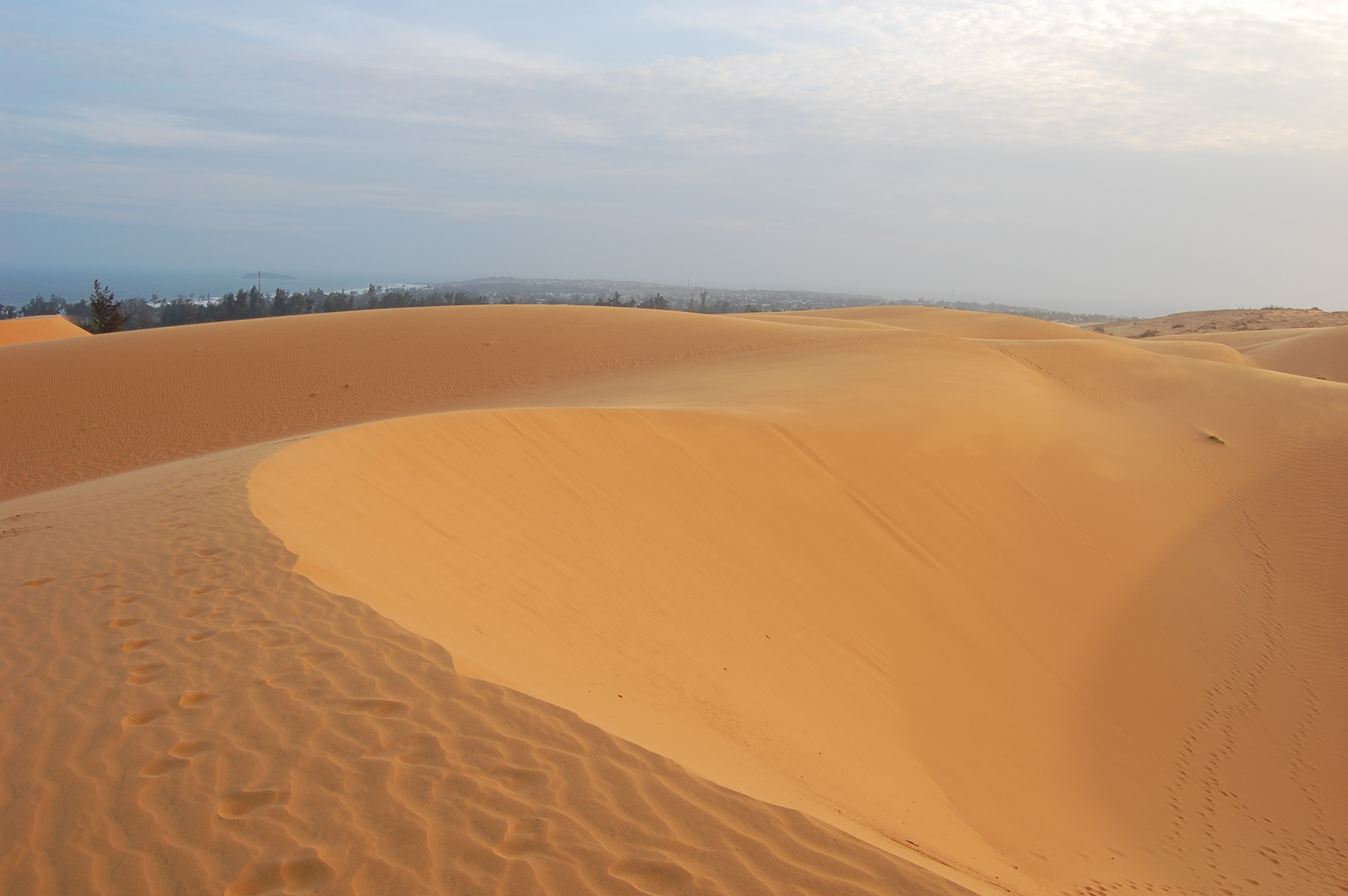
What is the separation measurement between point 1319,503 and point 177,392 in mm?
21158

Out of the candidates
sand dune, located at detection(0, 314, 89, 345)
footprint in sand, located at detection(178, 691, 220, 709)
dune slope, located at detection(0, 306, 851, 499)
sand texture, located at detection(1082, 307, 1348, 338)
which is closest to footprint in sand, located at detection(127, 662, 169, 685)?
footprint in sand, located at detection(178, 691, 220, 709)

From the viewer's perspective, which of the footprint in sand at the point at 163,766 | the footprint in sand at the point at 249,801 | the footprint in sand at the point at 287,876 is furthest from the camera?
the footprint in sand at the point at 163,766

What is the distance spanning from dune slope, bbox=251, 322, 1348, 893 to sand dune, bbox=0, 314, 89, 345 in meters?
32.9

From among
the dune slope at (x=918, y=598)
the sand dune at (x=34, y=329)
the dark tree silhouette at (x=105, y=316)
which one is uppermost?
the dark tree silhouette at (x=105, y=316)

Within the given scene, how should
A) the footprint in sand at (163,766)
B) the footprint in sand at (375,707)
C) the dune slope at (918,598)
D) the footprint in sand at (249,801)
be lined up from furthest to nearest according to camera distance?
the dune slope at (918,598) → the footprint in sand at (375,707) → the footprint in sand at (163,766) → the footprint in sand at (249,801)

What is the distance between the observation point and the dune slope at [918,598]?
15.8 ft

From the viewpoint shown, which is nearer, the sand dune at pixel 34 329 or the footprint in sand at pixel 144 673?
the footprint in sand at pixel 144 673

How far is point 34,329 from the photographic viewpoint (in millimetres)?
35000

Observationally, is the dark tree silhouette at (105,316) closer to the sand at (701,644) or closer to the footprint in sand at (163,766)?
the sand at (701,644)

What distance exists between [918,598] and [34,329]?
41.1 metres

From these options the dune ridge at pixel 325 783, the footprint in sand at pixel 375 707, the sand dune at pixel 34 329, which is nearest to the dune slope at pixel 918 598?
the dune ridge at pixel 325 783

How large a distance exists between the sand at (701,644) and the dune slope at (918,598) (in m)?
0.05

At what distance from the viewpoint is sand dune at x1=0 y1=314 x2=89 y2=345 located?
1296 inches

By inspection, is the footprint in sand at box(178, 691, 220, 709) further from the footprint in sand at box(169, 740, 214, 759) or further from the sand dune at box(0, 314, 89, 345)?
the sand dune at box(0, 314, 89, 345)
